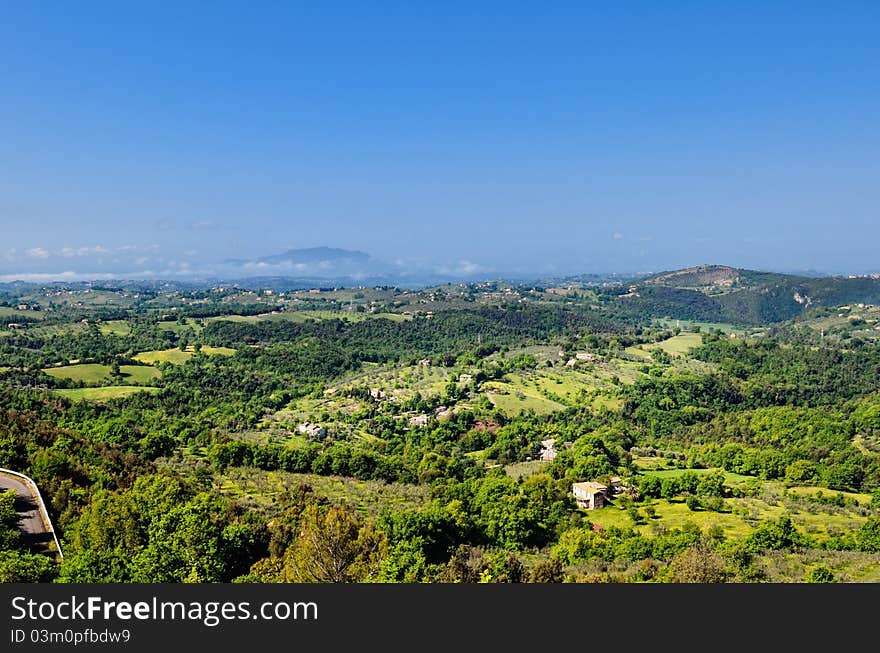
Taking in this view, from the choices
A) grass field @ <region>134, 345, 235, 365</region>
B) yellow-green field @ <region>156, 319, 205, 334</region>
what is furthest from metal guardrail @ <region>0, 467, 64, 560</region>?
yellow-green field @ <region>156, 319, 205, 334</region>

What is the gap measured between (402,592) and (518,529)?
24.3m

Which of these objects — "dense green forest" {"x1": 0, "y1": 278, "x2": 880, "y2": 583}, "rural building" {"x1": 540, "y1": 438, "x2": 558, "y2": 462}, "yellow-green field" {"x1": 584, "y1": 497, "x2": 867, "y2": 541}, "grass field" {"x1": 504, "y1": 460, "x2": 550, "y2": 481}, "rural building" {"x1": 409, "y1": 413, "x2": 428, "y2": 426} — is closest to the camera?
"dense green forest" {"x1": 0, "y1": 278, "x2": 880, "y2": 583}

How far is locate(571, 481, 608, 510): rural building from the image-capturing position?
42.3 meters

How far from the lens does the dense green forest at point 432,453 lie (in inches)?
846

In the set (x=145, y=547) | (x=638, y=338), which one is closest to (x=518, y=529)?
(x=145, y=547)

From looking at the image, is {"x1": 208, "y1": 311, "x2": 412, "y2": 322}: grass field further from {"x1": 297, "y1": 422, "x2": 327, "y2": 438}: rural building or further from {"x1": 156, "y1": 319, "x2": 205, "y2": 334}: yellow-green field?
{"x1": 297, "y1": 422, "x2": 327, "y2": 438}: rural building

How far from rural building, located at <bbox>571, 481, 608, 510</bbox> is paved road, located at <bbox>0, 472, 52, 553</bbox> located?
111 ft

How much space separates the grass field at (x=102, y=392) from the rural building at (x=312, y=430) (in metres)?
27.9

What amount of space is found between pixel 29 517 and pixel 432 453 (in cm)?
3505

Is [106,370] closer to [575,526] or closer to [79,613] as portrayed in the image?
[575,526]

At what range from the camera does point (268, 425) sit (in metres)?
70.9

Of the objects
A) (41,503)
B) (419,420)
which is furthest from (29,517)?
(419,420)

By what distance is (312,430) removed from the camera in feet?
223

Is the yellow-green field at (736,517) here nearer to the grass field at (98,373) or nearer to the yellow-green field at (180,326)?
the grass field at (98,373)
